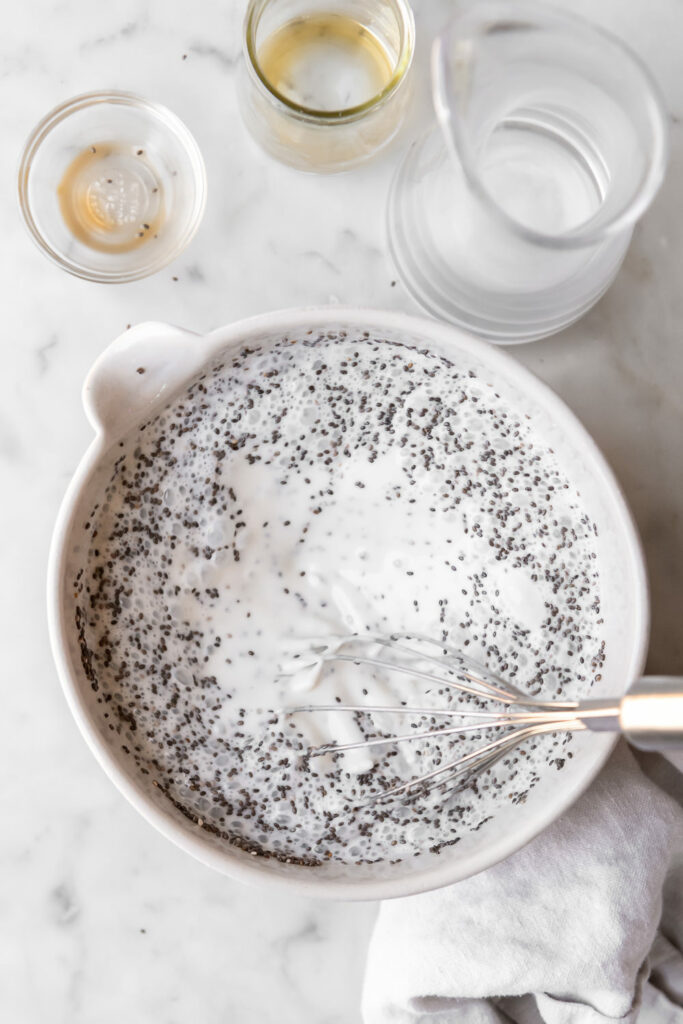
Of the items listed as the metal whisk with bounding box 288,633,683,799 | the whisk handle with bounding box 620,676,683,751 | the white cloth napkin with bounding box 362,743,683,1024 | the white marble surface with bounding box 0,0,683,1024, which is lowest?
the white cloth napkin with bounding box 362,743,683,1024

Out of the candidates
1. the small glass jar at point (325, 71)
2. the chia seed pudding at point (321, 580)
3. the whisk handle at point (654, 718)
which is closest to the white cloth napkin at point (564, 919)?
the chia seed pudding at point (321, 580)

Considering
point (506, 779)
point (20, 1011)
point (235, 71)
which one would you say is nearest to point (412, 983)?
point (506, 779)

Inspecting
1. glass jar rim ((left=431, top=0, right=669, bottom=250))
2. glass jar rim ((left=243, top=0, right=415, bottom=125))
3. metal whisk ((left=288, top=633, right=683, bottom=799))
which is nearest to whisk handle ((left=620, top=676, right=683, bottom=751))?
metal whisk ((left=288, top=633, right=683, bottom=799))

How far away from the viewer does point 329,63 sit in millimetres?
594

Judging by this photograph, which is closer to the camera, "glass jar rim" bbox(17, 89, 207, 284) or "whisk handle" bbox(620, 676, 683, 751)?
"whisk handle" bbox(620, 676, 683, 751)

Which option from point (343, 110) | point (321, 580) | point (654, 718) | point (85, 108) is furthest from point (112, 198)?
point (654, 718)

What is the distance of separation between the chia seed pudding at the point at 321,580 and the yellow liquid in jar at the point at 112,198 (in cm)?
13

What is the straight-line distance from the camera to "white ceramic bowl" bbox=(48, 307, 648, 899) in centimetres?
50

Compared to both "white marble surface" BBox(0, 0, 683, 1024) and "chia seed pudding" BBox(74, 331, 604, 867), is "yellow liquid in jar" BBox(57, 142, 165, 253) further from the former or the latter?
"chia seed pudding" BBox(74, 331, 604, 867)

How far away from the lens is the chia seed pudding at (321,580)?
21.9 inches

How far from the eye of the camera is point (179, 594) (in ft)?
1.94

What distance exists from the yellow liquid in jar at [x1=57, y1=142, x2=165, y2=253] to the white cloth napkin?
0.41 metres

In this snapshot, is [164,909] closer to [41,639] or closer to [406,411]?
[41,639]

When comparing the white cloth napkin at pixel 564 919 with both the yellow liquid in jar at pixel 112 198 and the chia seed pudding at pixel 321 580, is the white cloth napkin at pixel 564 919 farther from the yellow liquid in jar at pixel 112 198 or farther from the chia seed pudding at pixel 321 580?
the yellow liquid in jar at pixel 112 198
